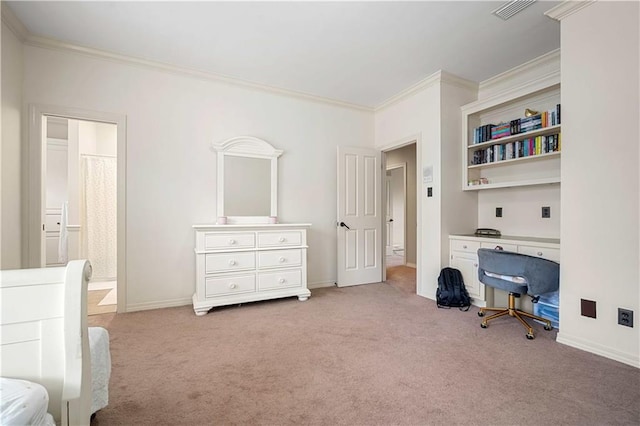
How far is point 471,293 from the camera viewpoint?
10.6 ft

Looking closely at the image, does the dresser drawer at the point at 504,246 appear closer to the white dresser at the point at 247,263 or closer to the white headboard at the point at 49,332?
the white dresser at the point at 247,263

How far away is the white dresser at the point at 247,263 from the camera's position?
9.96 ft

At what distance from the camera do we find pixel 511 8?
237cm

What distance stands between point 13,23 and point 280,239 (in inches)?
118

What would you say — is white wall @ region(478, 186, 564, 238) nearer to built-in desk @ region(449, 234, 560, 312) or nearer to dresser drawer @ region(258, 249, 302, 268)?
built-in desk @ region(449, 234, 560, 312)

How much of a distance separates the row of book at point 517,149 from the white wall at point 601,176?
0.50 meters

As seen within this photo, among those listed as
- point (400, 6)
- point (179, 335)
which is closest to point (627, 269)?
point (400, 6)

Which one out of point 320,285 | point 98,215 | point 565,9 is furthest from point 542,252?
point 98,215

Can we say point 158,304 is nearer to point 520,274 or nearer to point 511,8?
point 520,274

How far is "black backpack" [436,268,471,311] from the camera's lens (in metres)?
3.17

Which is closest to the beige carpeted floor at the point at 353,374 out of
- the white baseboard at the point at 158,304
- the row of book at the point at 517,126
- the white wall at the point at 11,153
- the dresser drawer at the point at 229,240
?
the white baseboard at the point at 158,304

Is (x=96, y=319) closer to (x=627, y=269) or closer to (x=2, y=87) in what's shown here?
(x=2, y=87)

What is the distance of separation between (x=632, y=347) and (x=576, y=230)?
0.83m

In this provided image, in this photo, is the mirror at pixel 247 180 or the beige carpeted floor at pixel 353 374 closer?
the beige carpeted floor at pixel 353 374
